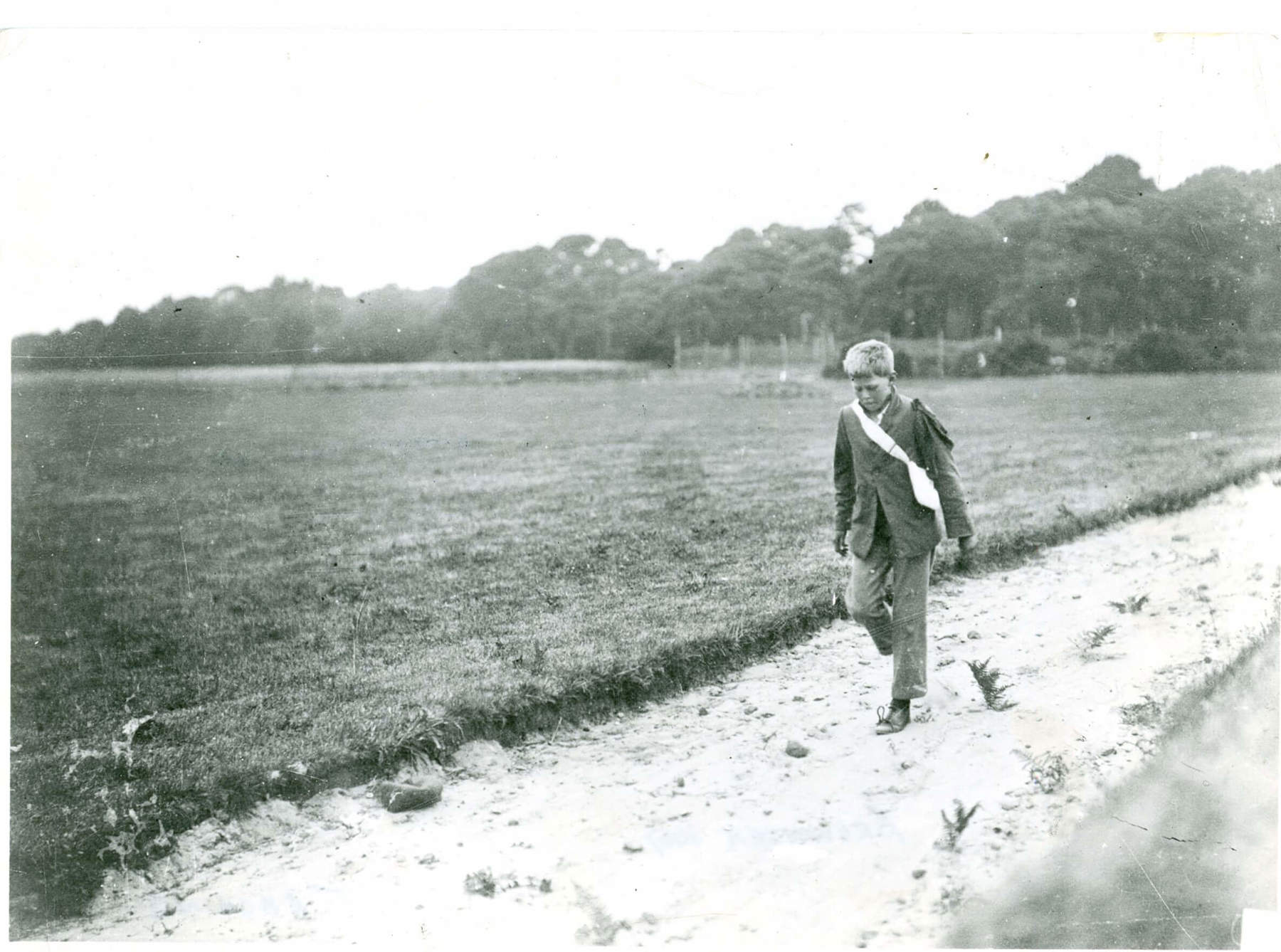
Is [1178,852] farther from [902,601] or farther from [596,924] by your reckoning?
[596,924]

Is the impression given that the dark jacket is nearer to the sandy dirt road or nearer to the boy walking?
the boy walking

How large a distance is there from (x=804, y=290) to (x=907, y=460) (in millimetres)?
2264

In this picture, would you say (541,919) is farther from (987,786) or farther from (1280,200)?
(1280,200)

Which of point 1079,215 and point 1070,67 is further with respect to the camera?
point 1079,215

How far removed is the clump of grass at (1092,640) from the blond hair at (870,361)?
1970mm

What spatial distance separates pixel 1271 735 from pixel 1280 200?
9.26 ft

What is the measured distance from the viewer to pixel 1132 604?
5250 mm

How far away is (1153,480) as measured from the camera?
7.00m

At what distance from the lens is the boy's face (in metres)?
4.18

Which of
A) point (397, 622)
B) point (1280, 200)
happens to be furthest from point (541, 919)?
point (1280, 200)

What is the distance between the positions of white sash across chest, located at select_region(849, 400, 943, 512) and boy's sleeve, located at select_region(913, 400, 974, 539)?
3 cm

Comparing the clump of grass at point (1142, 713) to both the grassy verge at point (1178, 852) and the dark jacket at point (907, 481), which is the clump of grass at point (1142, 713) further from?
the dark jacket at point (907, 481)

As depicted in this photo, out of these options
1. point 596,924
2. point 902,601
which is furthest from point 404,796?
point 902,601

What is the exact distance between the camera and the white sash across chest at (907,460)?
414 centimetres
